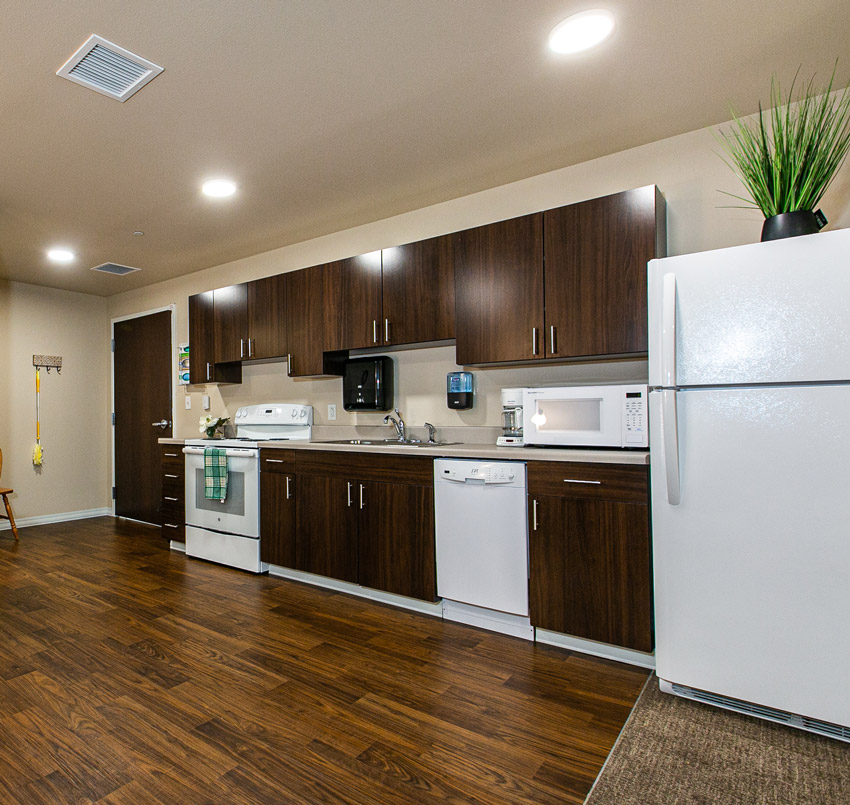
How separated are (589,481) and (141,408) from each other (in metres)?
4.97

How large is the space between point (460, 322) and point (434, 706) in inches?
73.4

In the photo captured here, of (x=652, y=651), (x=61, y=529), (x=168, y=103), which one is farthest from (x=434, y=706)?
(x=61, y=529)

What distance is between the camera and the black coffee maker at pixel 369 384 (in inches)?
144

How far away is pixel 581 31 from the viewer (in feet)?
6.43

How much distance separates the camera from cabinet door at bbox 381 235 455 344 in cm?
314

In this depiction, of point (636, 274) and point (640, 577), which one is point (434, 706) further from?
point (636, 274)

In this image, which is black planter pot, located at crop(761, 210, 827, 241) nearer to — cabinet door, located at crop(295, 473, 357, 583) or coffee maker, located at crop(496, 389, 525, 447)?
coffee maker, located at crop(496, 389, 525, 447)

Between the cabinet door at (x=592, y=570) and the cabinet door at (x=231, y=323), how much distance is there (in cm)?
280

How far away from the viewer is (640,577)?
2266 mm

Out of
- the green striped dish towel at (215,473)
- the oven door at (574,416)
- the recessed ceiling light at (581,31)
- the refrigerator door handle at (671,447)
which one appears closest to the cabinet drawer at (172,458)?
the green striped dish towel at (215,473)

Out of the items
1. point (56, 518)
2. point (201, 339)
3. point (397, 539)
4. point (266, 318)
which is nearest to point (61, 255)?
point (201, 339)

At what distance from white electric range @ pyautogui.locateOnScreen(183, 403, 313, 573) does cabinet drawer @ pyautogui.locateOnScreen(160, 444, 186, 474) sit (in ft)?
0.59

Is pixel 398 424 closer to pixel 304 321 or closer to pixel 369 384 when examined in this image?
pixel 369 384

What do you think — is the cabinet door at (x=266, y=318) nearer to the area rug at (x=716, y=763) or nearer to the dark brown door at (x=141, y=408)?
the dark brown door at (x=141, y=408)
